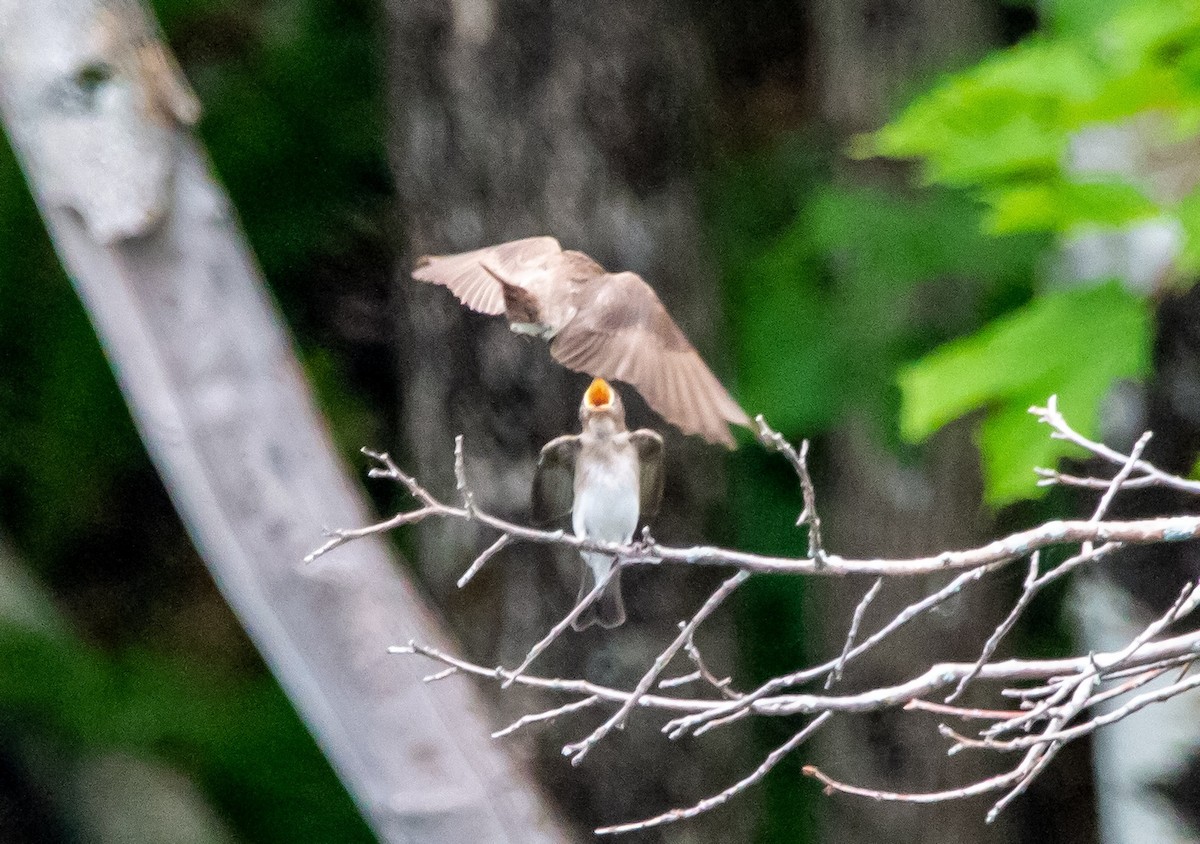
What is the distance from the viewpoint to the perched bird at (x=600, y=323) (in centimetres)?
204

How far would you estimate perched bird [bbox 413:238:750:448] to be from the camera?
80.4 inches

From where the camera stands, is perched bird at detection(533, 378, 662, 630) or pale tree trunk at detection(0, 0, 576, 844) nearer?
perched bird at detection(533, 378, 662, 630)

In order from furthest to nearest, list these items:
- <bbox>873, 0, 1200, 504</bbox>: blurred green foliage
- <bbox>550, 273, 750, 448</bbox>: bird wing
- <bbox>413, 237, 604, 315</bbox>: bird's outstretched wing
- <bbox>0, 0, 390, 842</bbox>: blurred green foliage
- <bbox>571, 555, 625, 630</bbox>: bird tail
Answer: <bbox>0, 0, 390, 842</bbox>: blurred green foliage < <bbox>571, 555, 625, 630</bbox>: bird tail < <bbox>413, 237, 604, 315</bbox>: bird's outstretched wing < <bbox>873, 0, 1200, 504</bbox>: blurred green foliage < <bbox>550, 273, 750, 448</bbox>: bird wing

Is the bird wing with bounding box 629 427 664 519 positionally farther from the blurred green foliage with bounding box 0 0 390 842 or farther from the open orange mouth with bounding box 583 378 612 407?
the blurred green foliage with bounding box 0 0 390 842

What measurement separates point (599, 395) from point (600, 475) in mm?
217

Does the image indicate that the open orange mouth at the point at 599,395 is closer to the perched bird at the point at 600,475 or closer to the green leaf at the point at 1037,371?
the perched bird at the point at 600,475

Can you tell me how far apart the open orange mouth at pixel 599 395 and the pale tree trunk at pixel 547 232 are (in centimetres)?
63

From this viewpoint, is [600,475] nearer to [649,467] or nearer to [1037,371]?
[649,467]

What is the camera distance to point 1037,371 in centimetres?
261

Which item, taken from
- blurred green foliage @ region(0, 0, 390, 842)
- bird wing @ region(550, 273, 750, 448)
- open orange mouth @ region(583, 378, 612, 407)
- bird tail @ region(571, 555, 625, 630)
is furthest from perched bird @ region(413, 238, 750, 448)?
blurred green foliage @ region(0, 0, 390, 842)

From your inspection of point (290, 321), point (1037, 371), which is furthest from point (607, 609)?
point (290, 321)

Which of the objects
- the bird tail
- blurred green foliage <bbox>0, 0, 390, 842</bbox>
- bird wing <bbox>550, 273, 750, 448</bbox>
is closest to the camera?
bird wing <bbox>550, 273, 750, 448</bbox>

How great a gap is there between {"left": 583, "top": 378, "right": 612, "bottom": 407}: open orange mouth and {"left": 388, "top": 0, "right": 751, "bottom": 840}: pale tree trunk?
626mm

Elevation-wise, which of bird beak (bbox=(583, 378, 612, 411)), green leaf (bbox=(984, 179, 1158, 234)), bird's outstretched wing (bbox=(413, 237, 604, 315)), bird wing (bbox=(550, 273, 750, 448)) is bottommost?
bird beak (bbox=(583, 378, 612, 411))
